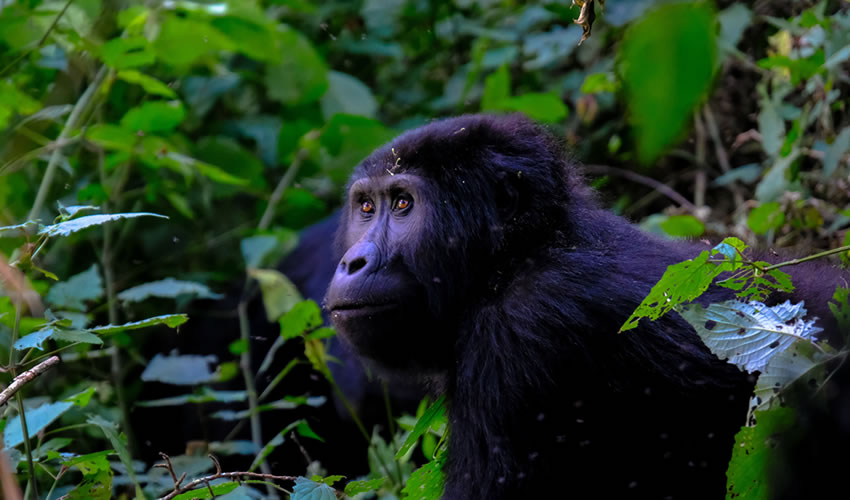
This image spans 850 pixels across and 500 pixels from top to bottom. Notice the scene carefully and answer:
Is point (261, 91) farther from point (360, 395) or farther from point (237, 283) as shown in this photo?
point (360, 395)

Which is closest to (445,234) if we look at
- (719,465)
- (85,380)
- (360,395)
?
(719,465)

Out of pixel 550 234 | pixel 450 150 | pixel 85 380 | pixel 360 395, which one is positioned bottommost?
pixel 360 395

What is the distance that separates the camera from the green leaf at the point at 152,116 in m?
4.02

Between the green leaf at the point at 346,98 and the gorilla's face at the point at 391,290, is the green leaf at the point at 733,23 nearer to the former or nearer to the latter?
the green leaf at the point at 346,98

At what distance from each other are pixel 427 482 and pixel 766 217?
2.04 m

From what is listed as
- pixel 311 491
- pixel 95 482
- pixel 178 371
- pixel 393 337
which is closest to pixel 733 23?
pixel 393 337

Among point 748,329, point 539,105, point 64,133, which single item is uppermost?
point 748,329

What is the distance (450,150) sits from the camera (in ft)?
9.80

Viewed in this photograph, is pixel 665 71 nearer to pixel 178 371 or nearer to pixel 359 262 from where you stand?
pixel 359 262

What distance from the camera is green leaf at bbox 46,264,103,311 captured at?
3311 mm

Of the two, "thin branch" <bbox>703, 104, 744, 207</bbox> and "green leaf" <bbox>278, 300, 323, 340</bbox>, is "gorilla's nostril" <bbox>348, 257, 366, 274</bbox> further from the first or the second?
"thin branch" <bbox>703, 104, 744, 207</bbox>

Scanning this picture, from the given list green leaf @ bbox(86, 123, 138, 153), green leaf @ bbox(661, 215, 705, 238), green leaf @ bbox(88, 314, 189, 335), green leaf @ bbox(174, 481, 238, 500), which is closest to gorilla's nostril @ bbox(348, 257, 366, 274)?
green leaf @ bbox(88, 314, 189, 335)

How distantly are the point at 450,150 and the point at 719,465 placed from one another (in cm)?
134

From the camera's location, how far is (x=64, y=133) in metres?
3.86
